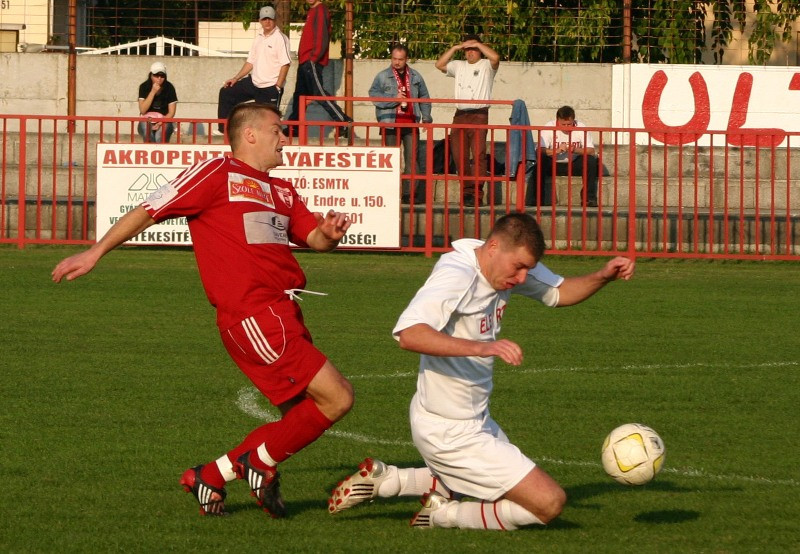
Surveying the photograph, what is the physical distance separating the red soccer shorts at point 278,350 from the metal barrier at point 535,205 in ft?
32.9

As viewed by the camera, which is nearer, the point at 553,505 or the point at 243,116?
the point at 553,505

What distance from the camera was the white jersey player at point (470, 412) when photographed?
5.68m

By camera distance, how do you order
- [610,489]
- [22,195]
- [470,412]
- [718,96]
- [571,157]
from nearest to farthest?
[470,412] < [610,489] < [22,195] < [571,157] < [718,96]

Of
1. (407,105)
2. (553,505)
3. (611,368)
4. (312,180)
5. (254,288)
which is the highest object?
(407,105)

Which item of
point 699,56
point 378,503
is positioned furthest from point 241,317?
point 699,56

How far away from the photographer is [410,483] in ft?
20.2

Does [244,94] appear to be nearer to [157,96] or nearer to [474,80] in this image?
[157,96]

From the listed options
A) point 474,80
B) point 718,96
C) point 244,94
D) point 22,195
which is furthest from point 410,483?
point 718,96

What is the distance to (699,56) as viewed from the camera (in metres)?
25.2

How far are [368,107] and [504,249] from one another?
54.8ft

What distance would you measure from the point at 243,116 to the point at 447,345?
1516 mm

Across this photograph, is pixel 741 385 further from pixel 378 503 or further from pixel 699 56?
pixel 699 56

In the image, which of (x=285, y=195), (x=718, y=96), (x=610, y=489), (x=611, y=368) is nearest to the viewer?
(x=285, y=195)

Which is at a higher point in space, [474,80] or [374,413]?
[474,80]
